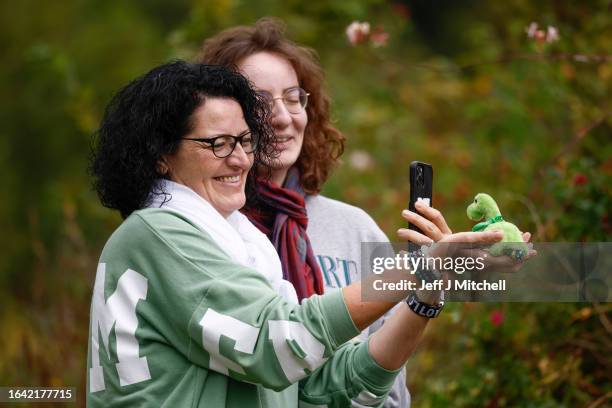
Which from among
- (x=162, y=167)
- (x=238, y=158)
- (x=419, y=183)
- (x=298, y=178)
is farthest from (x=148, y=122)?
(x=298, y=178)

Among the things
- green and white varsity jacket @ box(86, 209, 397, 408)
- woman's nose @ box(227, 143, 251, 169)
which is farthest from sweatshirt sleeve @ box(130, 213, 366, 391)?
woman's nose @ box(227, 143, 251, 169)

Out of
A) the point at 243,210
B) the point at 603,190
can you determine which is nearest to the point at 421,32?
the point at 603,190

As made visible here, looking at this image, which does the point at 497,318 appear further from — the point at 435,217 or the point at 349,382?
the point at 435,217

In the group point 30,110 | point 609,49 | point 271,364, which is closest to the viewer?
point 271,364

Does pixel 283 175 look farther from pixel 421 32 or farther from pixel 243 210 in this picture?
pixel 421 32

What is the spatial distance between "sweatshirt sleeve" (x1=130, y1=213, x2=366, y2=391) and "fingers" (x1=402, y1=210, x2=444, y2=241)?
0.79ft

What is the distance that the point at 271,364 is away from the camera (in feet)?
7.06

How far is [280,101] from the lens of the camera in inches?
120

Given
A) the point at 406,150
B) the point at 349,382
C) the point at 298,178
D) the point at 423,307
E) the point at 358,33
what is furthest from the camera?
the point at 406,150

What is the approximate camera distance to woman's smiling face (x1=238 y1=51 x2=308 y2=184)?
3.03 m

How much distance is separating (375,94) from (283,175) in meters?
3.72

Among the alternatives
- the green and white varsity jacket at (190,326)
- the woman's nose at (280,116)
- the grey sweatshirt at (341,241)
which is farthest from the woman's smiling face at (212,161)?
the grey sweatshirt at (341,241)

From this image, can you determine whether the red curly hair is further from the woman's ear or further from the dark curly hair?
the woman's ear

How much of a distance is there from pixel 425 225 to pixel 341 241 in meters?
0.95
